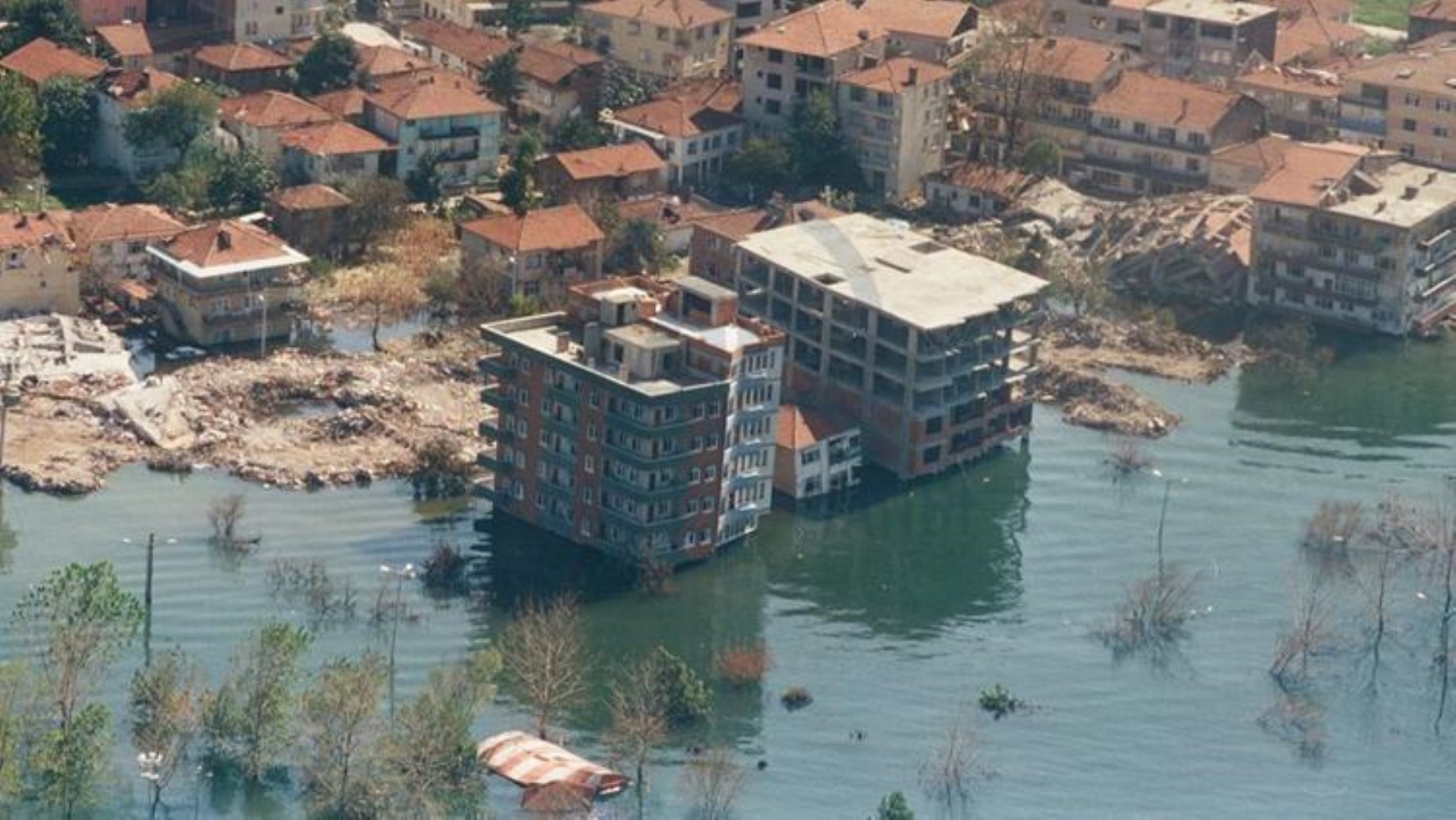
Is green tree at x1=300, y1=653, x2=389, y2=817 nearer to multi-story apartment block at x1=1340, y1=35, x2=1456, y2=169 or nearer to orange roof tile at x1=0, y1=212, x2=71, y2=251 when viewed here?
orange roof tile at x1=0, y1=212, x2=71, y2=251

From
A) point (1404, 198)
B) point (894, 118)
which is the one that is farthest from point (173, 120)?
point (1404, 198)

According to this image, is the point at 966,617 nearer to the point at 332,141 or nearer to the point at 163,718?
the point at 163,718

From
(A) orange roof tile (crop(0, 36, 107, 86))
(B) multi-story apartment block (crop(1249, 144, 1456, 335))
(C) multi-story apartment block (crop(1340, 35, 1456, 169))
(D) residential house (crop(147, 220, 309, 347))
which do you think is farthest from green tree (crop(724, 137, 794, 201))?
(A) orange roof tile (crop(0, 36, 107, 86))

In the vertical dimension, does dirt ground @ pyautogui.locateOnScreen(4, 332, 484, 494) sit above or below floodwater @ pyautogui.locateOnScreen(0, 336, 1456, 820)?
above

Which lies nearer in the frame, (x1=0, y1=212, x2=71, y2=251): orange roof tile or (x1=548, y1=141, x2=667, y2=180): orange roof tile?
(x1=0, y1=212, x2=71, y2=251): orange roof tile

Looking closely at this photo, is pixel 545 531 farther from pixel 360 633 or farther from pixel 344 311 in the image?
pixel 344 311

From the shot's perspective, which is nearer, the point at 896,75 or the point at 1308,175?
the point at 1308,175

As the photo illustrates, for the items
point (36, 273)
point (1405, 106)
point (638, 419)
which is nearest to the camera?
point (638, 419)
